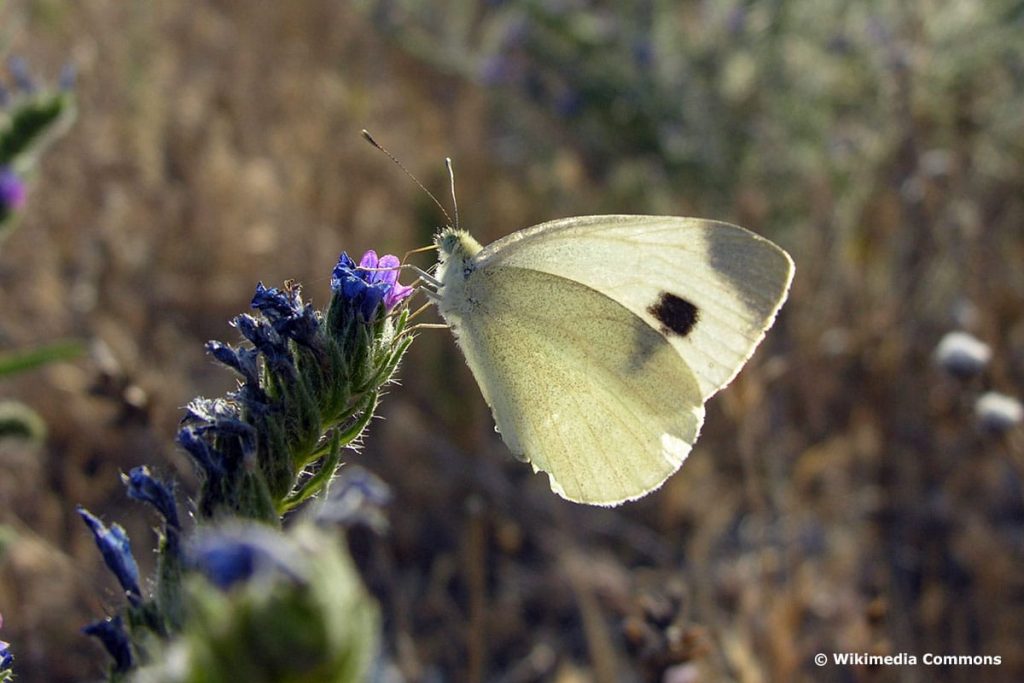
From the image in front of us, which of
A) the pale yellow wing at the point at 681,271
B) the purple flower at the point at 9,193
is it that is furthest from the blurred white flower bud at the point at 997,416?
the purple flower at the point at 9,193

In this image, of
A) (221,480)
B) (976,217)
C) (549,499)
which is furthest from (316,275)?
(221,480)

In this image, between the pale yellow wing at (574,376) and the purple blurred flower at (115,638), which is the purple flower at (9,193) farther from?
the purple blurred flower at (115,638)

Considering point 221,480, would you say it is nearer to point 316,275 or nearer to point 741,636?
point 741,636

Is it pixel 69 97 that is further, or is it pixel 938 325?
pixel 938 325

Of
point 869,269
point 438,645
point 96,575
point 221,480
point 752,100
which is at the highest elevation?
point 752,100

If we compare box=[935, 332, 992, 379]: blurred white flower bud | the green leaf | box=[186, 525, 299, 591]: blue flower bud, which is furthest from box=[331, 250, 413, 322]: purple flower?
box=[935, 332, 992, 379]: blurred white flower bud

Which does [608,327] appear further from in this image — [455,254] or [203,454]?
[203,454]

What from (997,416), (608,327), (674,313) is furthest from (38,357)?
(997,416)
